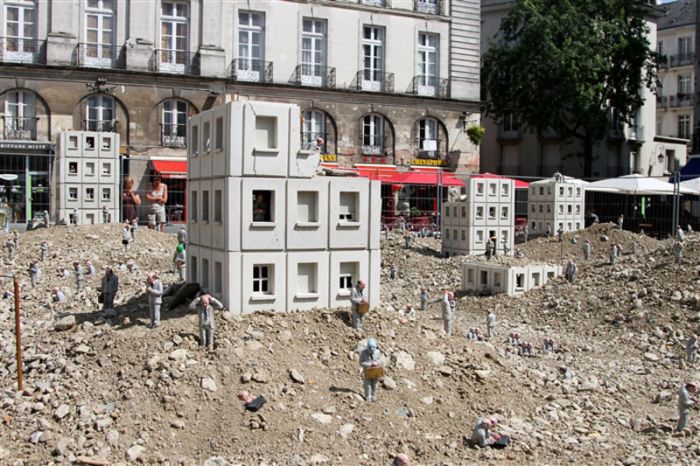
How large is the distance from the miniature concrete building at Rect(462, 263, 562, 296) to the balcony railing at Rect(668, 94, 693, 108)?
47.3 metres

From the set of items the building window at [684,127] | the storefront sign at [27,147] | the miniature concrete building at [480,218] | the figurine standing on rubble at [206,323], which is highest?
the building window at [684,127]

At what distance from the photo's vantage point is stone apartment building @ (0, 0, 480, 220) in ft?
149

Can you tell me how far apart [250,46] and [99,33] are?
8.41 meters

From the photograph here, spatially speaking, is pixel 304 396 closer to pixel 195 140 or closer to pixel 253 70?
pixel 195 140

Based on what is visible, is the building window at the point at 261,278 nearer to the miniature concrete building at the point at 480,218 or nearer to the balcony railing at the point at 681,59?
the miniature concrete building at the point at 480,218

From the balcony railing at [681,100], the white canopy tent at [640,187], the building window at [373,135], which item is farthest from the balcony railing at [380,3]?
the balcony railing at [681,100]

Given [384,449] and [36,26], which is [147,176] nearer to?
[36,26]

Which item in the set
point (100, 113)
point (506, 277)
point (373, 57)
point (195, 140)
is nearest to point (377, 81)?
point (373, 57)

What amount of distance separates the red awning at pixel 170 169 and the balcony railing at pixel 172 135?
5.12ft

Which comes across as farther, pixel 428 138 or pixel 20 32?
pixel 428 138

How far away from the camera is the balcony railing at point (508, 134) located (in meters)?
67.8

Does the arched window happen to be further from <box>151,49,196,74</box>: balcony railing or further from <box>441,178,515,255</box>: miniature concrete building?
<box>441,178,515,255</box>: miniature concrete building

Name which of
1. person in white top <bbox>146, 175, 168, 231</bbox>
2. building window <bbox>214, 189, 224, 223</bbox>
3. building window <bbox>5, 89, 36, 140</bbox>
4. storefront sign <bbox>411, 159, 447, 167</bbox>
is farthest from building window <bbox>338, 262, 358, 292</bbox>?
storefront sign <bbox>411, 159, 447, 167</bbox>

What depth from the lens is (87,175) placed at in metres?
37.3
